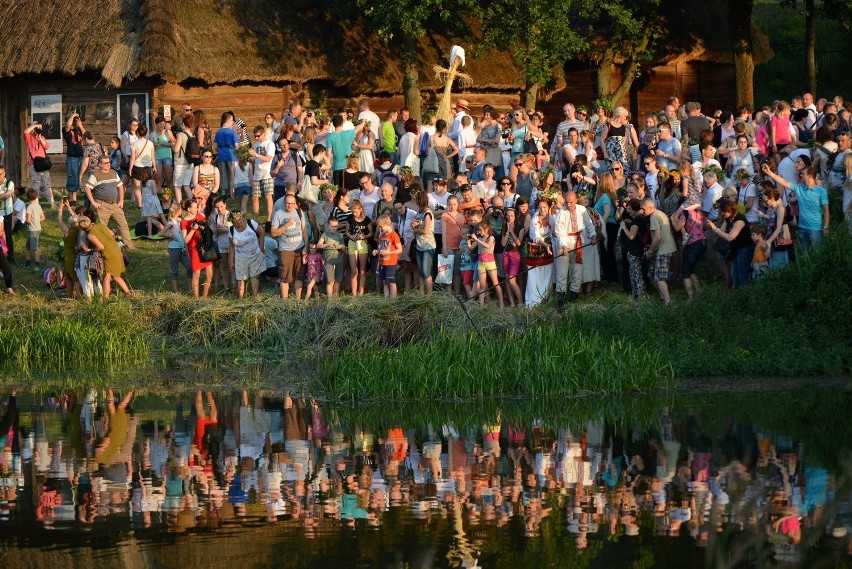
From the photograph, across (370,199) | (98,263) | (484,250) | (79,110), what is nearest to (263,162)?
(370,199)

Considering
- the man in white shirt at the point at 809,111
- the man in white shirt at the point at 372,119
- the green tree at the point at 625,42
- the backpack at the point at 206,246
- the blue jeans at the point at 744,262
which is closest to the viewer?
the blue jeans at the point at 744,262

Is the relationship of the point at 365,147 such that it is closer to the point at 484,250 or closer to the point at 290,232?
the point at 290,232

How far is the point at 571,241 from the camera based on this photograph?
18297 millimetres

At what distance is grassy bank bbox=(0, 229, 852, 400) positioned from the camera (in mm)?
14438

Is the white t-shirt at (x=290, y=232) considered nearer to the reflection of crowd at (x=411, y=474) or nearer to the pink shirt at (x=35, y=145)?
the reflection of crowd at (x=411, y=474)

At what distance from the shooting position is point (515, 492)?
32.8 feet

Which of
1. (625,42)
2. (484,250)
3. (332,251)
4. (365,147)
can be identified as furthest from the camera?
(625,42)

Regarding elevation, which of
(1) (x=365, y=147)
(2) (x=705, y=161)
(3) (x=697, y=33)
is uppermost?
(3) (x=697, y=33)

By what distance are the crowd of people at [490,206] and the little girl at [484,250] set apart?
0.08 ft

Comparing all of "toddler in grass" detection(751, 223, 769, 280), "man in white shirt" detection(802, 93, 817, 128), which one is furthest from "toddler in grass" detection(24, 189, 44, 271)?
"man in white shirt" detection(802, 93, 817, 128)

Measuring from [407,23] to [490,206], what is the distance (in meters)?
8.50

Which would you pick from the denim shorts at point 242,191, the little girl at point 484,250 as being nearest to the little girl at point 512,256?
the little girl at point 484,250

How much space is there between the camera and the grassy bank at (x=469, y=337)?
14438mm

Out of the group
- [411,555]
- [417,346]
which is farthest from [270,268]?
[411,555]
